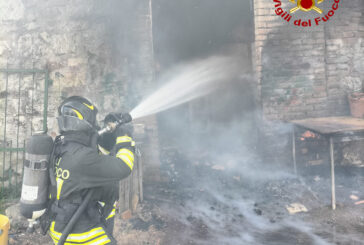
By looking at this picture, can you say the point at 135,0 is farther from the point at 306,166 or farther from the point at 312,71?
the point at 306,166

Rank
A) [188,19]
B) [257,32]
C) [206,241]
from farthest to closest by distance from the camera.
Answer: [188,19], [257,32], [206,241]

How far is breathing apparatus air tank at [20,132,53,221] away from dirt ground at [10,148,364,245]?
1.80 m

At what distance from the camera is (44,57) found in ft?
17.3

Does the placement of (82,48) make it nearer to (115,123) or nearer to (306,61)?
(115,123)

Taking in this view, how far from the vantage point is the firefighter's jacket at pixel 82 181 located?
7.50ft

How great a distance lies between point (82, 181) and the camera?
229 cm

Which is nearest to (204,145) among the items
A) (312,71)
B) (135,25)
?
(312,71)

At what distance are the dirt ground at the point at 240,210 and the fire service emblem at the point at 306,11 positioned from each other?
10.1 feet

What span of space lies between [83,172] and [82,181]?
0.28ft

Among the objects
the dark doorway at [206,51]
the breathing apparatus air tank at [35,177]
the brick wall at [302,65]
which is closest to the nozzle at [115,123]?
the breathing apparatus air tank at [35,177]

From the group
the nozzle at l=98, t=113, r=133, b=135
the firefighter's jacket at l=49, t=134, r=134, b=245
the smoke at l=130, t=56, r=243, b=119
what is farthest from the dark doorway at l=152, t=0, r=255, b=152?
the firefighter's jacket at l=49, t=134, r=134, b=245

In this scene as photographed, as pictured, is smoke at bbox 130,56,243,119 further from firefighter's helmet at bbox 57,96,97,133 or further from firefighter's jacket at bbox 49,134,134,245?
firefighter's jacket at bbox 49,134,134,245

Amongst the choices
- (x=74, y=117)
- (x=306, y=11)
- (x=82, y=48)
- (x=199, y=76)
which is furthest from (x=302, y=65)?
(x=74, y=117)

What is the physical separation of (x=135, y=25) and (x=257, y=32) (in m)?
2.46
